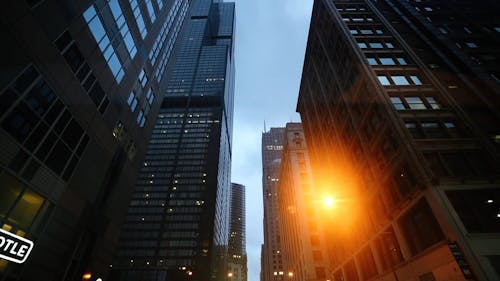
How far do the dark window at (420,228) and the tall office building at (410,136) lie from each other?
0.28ft

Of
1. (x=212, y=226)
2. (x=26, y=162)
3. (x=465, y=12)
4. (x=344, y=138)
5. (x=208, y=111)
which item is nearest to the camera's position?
(x=26, y=162)

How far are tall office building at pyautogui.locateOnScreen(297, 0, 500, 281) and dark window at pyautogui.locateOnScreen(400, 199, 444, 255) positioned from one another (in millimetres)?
85

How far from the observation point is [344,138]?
125 ft

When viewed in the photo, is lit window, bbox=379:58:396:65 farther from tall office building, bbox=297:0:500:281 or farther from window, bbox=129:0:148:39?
window, bbox=129:0:148:39

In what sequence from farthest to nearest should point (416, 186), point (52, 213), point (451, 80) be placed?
1. point (451, 80)
2. point (416, 186)
3. point (52, 213)

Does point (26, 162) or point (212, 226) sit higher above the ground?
point (212, 226)

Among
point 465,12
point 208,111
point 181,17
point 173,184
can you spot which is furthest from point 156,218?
point 465,12

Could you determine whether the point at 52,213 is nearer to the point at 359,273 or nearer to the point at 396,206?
the point at 396,206

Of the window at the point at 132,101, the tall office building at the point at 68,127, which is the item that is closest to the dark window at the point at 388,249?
the tall office building at the point at 68,127

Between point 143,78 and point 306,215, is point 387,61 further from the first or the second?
point 306,215

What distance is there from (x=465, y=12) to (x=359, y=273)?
157ft

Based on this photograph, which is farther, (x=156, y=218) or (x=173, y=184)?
(x=173, y=184)

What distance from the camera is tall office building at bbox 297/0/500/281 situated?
18656 mm

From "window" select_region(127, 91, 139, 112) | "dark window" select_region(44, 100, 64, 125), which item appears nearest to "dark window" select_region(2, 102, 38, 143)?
"dark window" select_region(44, 100, 64, 125)
